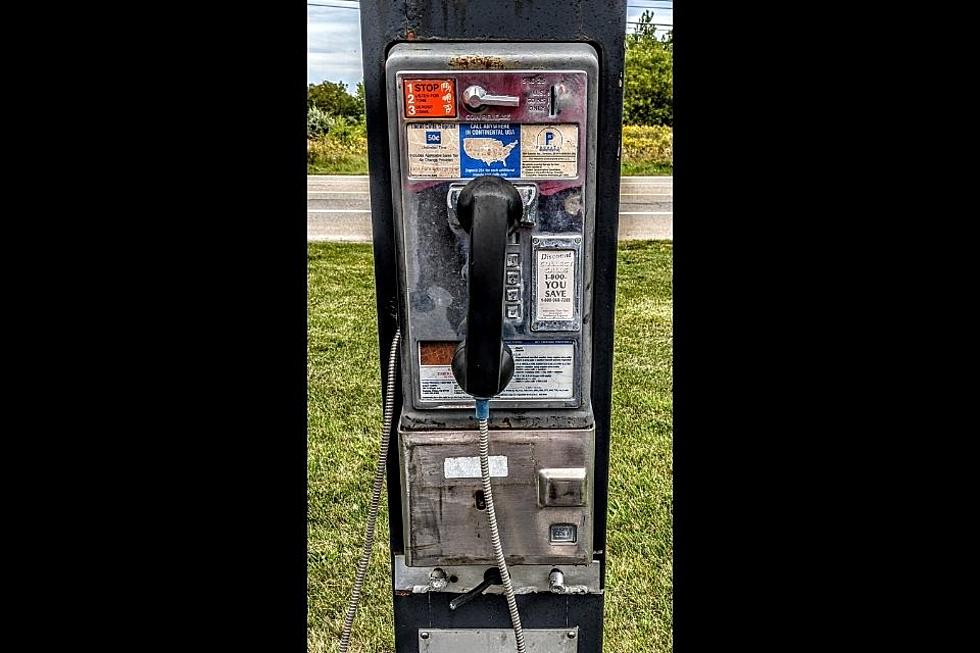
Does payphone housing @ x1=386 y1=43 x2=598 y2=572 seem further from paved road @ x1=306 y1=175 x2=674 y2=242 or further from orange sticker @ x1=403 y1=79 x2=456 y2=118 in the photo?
paved road @ x1=306 y1=175 x2=674 y2=242

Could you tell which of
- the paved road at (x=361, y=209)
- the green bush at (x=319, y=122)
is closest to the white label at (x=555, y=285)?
the green bush at (x=319, y=122)

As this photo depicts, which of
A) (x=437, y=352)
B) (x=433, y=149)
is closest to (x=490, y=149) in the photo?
(x=433, y=149)

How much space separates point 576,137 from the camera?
5.21 ft

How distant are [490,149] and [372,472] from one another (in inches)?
95.3

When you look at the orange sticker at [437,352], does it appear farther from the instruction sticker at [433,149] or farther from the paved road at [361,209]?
the paved road at [361,209]

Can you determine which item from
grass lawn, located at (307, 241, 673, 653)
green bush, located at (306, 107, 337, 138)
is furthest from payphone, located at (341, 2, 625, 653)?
green bush, located at (306, 107, 337, 138)

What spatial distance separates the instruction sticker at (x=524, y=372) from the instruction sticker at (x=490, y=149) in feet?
1.15

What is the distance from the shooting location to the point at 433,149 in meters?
1.60

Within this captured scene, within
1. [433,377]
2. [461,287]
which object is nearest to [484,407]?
[433,377]

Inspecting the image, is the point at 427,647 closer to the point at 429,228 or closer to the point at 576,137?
the point at 429,228

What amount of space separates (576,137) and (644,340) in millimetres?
3712

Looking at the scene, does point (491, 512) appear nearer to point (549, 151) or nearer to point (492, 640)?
point (492, 640)

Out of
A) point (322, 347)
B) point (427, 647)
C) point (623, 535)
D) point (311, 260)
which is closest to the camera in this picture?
point (427, 647)

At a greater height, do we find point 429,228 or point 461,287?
point 429,228
